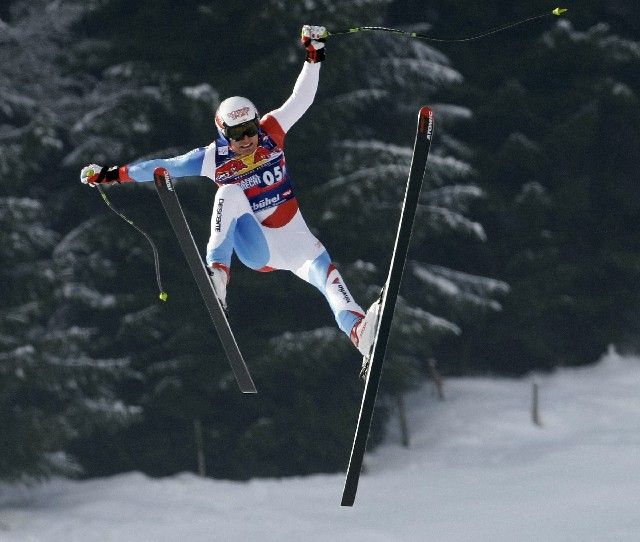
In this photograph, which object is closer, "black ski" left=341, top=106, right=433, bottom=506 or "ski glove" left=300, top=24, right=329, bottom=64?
"black ski" left=341, top=106, right=433, bottom=506

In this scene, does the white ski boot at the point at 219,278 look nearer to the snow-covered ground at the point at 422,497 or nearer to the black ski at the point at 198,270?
the black ski at the point at 198,270

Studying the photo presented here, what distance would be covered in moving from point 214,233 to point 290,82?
10.5 meters

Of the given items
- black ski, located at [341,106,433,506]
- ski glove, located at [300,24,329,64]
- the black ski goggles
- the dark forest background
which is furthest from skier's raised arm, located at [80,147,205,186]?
the dark forest background

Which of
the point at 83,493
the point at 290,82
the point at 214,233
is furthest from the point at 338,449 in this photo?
the point at 214,233

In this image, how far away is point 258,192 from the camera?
8.14m

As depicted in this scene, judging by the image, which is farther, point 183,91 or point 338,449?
point 338,449

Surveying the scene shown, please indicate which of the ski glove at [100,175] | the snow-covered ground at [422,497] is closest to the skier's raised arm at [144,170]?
the ski glove at [100,175]

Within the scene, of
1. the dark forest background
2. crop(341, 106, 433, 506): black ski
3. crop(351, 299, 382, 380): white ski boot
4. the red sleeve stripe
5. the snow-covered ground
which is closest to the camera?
crop(341, 106, 433, 506): black ski

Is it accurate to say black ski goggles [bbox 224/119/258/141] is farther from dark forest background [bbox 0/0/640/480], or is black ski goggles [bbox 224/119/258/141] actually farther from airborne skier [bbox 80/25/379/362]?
dark forest background [bbox 0/0/640/480]

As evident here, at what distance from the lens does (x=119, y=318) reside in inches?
814

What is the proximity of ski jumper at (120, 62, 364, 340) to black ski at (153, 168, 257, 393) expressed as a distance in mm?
114

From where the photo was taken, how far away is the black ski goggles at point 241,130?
7.95m

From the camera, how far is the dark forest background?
18.8 m

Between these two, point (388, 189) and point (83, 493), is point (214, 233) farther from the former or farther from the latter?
point (83, 493)
